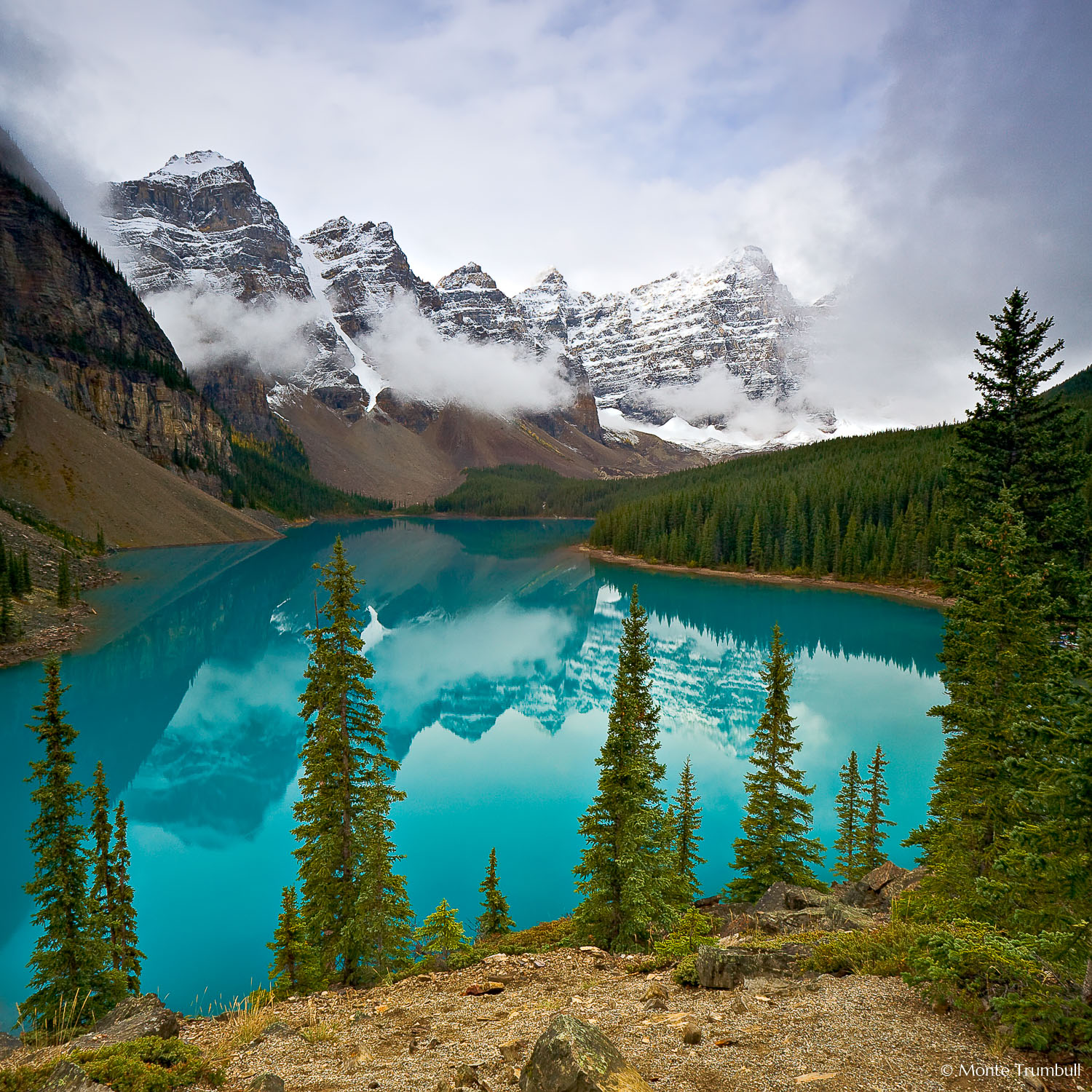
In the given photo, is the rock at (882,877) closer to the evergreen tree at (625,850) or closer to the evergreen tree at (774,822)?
the evergreen tree at (774,822)

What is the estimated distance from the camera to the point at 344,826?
1359cm

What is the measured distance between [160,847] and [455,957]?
678 inches

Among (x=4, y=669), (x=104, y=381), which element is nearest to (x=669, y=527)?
(x=4, y=669)

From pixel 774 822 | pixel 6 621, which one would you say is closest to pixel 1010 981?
pixel 774 822

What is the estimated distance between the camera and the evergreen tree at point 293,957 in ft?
41.6

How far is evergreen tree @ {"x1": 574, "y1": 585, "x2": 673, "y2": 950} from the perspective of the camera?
504 inches

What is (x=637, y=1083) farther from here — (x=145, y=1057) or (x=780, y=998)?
(x=145, y=1057)

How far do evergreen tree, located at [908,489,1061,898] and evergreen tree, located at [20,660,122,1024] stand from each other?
50.0ft

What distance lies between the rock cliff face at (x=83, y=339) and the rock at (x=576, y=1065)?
12595 cm

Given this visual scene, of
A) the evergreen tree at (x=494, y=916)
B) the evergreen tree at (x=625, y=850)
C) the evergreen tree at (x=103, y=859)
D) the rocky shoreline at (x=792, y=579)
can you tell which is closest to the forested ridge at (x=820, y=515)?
the rocky shoreline at (x=792, y=579)

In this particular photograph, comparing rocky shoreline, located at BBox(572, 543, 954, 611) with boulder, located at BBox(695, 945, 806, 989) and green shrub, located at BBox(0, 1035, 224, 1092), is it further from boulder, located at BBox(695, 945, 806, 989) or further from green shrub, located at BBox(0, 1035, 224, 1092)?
green shrub, located at BBox(0, 1035, 224, 1092)

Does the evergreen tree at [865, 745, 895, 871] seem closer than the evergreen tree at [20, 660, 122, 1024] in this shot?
No

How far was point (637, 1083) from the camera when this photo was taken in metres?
4.68

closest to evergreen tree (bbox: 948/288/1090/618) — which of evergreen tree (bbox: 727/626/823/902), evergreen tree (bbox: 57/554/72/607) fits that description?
evergreen tree (bbox: 727/626/823/902)
